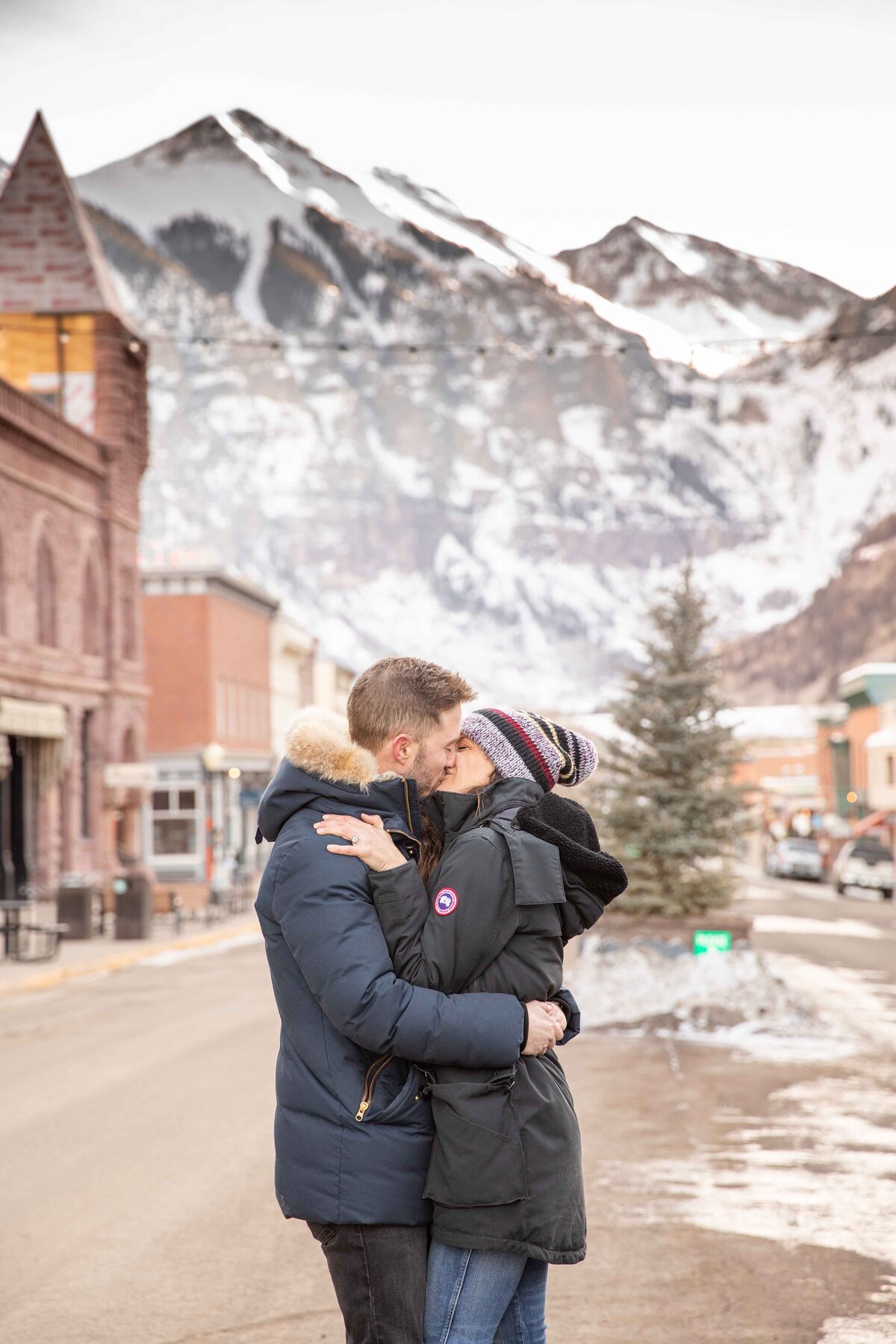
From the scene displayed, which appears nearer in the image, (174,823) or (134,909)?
(134,909)

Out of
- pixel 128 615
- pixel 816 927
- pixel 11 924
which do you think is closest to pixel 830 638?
pixel 128 615

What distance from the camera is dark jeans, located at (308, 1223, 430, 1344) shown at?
315 cm

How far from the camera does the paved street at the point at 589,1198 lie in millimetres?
5805

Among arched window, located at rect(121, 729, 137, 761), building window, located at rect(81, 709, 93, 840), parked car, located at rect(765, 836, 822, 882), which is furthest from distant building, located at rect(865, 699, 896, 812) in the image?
building window, located at rect(81, 709, 93, 840)

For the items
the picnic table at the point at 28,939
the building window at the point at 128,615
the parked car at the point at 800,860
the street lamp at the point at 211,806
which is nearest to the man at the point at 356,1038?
the picnic table at the point at 28,939

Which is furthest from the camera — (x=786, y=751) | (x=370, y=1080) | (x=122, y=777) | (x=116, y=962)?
(x=786, y=751)

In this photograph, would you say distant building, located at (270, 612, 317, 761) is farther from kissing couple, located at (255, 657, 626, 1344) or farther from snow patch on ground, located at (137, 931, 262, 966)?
kissing couple, located at (255, 657, 626, 1344)

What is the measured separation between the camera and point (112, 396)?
130 feet

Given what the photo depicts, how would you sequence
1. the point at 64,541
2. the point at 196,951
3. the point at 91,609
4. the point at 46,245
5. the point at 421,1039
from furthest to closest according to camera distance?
the point at 46,245
the point at 91,609
the point at 64,541
the point at 196,951
the point at 421,1039

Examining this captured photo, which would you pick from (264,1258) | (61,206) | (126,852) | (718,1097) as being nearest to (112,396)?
(61,206)

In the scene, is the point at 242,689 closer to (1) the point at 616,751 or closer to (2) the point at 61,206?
(2) the point at 61,206

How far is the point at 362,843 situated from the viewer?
314cm

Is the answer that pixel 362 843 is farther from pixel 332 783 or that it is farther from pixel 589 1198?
pixel 589 1198

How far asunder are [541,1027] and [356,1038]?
1.22 ft
